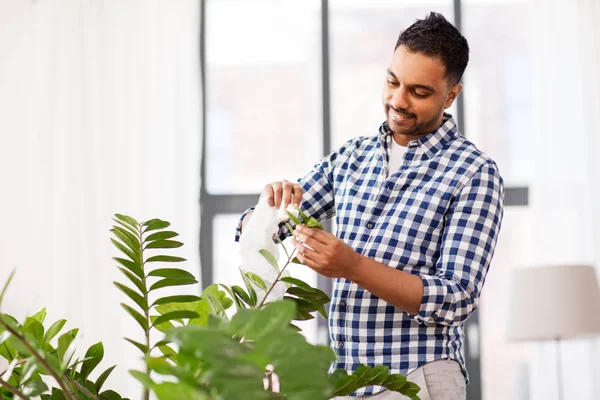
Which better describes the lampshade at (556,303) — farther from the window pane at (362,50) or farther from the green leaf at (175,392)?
the green leaf at (175,392)

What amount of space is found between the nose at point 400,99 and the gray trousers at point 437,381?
52 cm

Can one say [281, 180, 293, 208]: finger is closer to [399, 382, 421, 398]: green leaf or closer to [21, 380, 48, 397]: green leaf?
[399, 382, 421, 398]: green leaf

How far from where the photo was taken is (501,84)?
3697mm

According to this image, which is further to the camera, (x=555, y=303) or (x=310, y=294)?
(x=555, y=303)

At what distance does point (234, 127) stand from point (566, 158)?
160 cm

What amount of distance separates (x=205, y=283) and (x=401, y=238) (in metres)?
2.22

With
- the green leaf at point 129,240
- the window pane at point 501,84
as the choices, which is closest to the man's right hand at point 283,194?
the green leaf at point 129,240

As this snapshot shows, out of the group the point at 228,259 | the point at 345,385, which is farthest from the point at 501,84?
the point at 345,385

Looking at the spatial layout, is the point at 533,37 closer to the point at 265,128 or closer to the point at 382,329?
the point at 265,128

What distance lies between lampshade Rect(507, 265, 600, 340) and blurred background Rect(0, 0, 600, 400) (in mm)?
488

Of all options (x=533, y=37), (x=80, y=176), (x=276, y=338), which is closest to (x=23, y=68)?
(x=80, y=176)

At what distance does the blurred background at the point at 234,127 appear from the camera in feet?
11.4

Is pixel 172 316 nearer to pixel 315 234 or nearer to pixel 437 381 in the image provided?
pixel 315 234

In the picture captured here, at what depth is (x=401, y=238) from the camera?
1.51m
